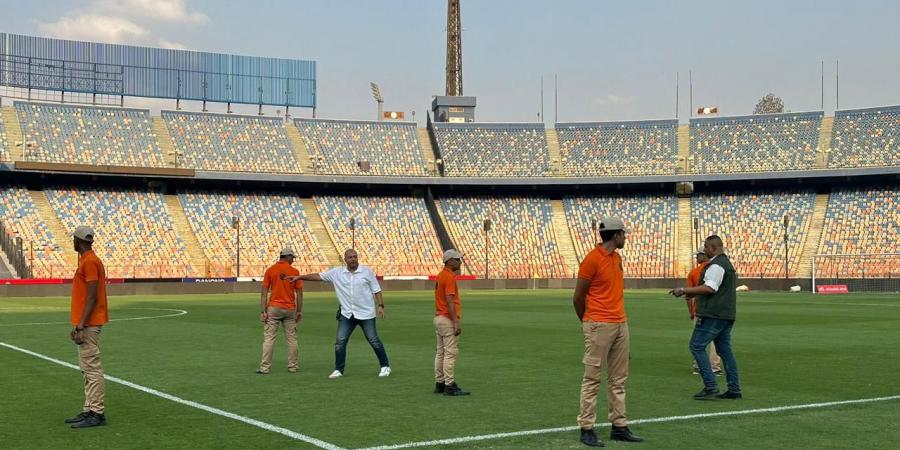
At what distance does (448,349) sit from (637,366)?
5.22 meters

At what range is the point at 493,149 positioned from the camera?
307 ft

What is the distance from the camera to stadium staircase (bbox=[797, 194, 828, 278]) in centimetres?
7684

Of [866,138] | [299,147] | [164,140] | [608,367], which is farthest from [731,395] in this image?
[299,147]

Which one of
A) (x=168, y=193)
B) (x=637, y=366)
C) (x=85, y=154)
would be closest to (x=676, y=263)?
(x=168, y=193)

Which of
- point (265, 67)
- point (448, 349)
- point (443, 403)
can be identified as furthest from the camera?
point (265, 67)

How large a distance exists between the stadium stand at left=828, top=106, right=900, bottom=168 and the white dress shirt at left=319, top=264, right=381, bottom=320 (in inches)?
2901

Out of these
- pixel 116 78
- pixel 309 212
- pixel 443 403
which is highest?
pixel 116 78

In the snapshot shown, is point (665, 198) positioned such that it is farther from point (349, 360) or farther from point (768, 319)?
point (349, 360)

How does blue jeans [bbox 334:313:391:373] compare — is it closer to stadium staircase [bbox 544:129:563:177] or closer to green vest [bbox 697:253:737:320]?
green vest [bbox 697:253:737:320]

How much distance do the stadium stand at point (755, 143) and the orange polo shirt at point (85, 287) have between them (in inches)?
3121

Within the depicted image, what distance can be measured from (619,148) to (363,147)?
891 inches

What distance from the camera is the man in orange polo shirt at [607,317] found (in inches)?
440

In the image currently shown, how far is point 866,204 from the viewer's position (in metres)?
81.4

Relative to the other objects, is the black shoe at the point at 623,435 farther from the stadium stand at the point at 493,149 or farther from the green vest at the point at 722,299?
the stadium stand at the point at 493,149
